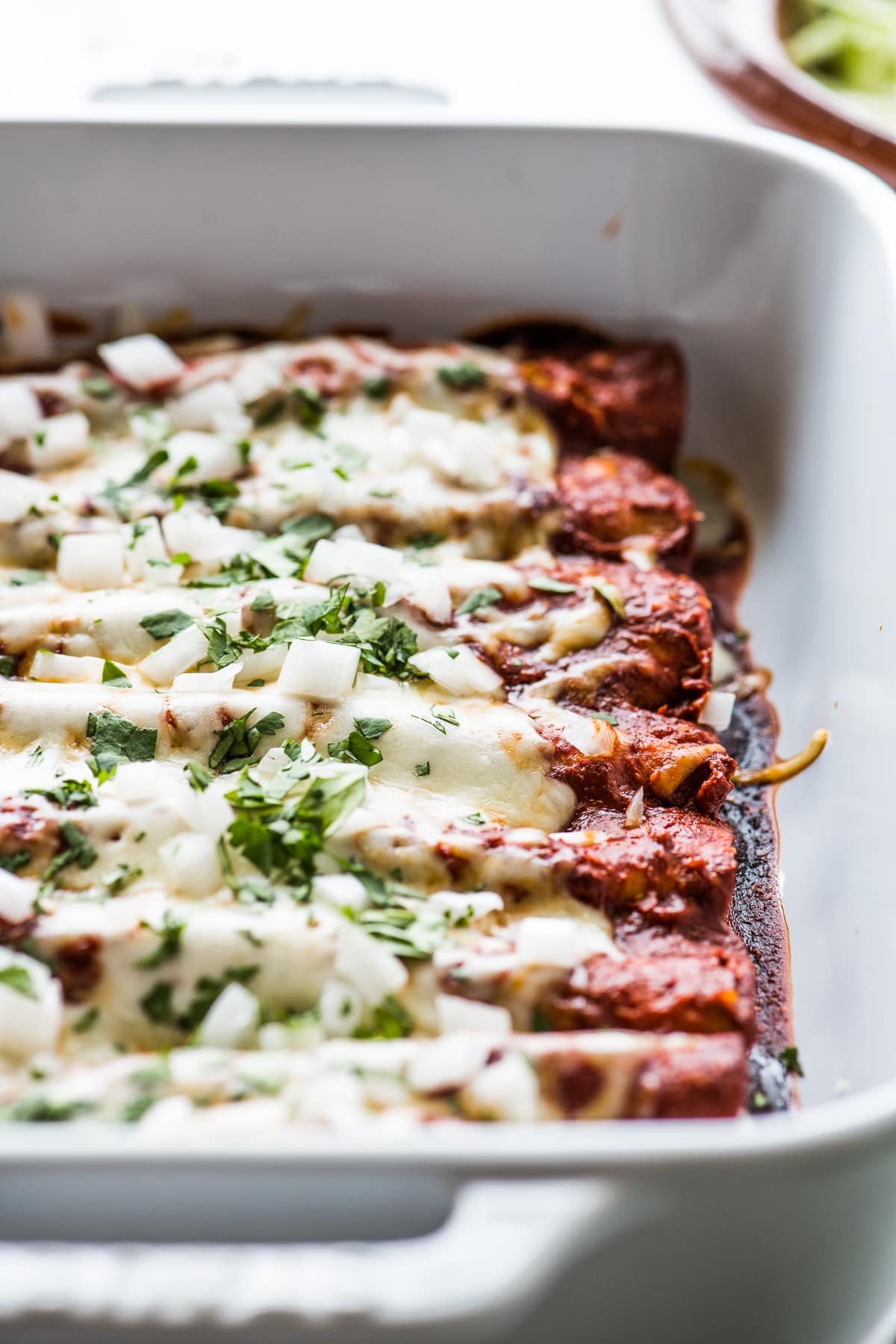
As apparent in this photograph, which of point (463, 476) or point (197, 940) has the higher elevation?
point (463, 476)

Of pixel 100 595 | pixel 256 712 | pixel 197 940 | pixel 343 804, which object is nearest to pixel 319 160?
pixel 100 595

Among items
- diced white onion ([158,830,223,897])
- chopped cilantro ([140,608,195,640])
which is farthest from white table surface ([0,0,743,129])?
diced white onion ([158,830,223,897])

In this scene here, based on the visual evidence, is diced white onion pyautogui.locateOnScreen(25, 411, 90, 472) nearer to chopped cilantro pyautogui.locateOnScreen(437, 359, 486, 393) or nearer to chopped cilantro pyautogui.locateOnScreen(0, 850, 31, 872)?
chopped cilantro pyautogui.locateOnScreen(437, 359, 486, 393)

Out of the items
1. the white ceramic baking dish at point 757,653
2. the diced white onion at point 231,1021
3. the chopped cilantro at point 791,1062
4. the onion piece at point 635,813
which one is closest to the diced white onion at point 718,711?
the white ceramic baking dish at point 757,653

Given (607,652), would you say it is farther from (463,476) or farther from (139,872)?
(139,872)

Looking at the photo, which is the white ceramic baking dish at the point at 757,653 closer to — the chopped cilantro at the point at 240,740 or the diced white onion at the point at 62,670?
the chopped cilantro at the point at 240,740
